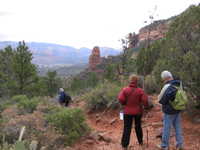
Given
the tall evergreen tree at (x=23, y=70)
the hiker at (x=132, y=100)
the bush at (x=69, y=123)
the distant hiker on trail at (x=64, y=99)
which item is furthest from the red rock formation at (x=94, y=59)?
the hiker at (x=132, y=100)

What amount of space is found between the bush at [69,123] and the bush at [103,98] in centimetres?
360

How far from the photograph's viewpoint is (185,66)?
19.9 feet

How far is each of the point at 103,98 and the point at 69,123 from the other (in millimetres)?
4371

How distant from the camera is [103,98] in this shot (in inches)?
411

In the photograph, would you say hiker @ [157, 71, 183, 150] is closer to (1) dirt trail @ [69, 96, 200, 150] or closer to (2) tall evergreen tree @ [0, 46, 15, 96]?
(1) dirt trail @ [69, 96, 200, 150]

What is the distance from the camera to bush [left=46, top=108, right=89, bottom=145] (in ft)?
19.5

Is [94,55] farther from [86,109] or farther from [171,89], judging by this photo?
[171,89]

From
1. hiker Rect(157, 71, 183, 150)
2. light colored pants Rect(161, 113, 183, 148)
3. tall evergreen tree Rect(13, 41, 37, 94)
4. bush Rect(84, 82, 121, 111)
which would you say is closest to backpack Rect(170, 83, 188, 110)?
hiker Rect(157, 71, 183, 150)

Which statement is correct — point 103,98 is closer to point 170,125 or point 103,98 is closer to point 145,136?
point 145,136

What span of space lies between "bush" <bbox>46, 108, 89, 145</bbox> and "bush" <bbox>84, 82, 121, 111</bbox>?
3.60m

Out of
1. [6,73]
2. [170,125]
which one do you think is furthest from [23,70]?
[170,125]

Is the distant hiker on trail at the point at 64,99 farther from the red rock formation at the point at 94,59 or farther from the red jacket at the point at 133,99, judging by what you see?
the red rock formation at the point at 94,59

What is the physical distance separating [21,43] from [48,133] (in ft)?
54.9

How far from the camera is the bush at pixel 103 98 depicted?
33.0 feet
